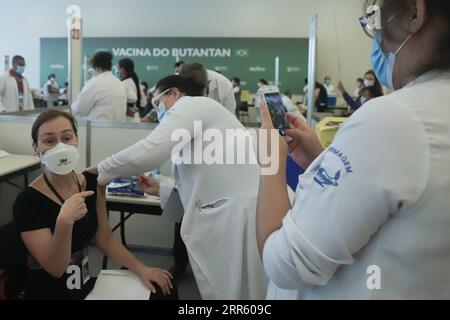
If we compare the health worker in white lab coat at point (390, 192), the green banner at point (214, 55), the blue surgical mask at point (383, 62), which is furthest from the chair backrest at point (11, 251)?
the green banner at point (214, 55)

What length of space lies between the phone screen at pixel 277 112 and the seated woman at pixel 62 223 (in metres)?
0.70

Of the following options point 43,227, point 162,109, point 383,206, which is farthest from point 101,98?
point 383,206

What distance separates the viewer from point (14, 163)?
286 cm

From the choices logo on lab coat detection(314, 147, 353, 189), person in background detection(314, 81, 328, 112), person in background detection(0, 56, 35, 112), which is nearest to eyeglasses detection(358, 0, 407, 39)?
logo on lab coat detection(314, 147, 353, 189)

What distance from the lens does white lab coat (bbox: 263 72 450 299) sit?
57 cm

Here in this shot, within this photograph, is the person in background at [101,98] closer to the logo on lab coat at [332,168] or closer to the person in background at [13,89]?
the person in background at [13,89]

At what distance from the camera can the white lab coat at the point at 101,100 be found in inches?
138

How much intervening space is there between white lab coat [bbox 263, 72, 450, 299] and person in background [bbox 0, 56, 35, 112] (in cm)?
510

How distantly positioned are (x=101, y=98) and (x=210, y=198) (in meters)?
2.25

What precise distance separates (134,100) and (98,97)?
110 centimetres

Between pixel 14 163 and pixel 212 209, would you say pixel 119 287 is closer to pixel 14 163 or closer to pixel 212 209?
pixel 212 209
